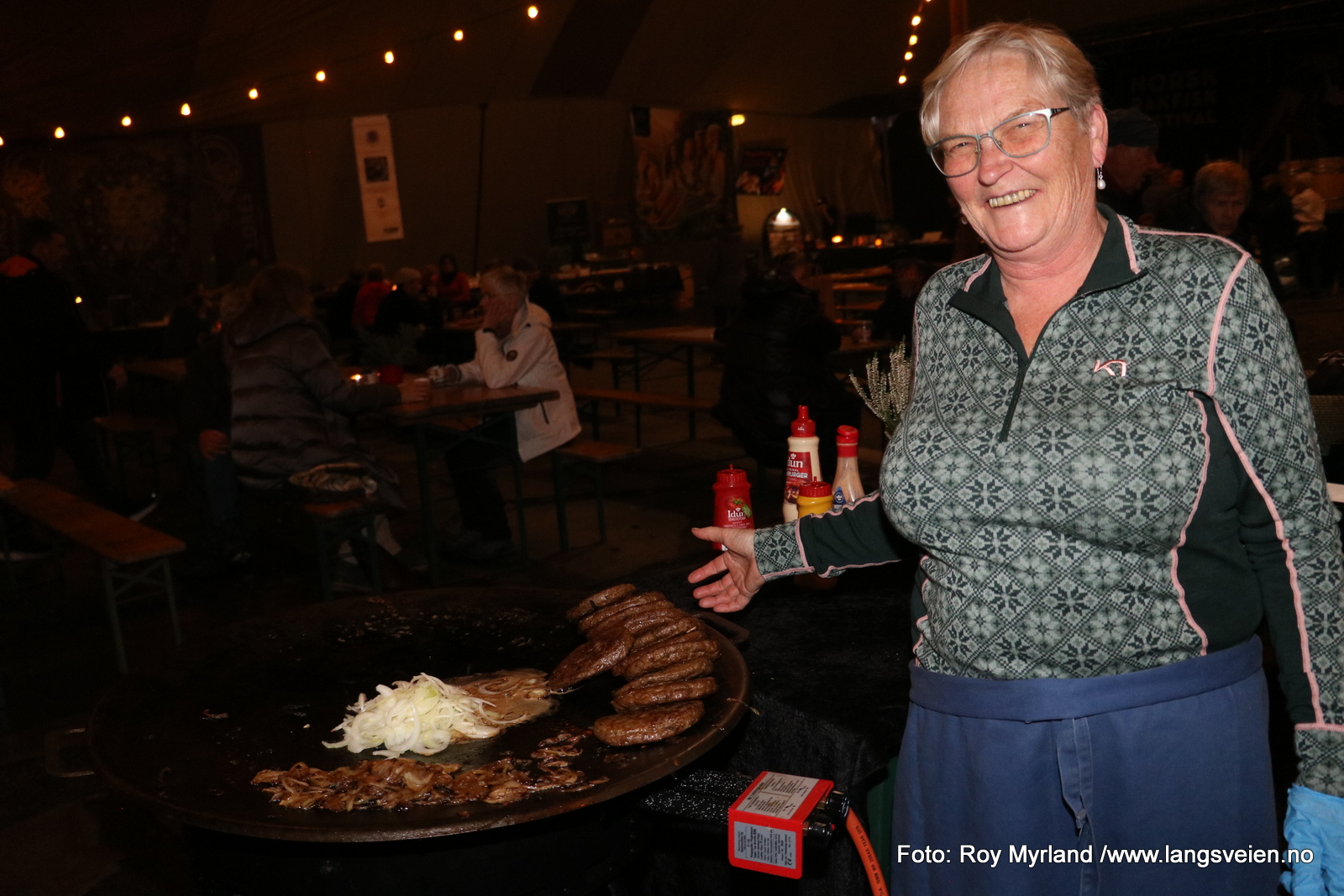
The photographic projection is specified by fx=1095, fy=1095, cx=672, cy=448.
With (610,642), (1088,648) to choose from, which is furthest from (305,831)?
(1088,648)

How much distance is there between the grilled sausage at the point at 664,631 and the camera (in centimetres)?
229

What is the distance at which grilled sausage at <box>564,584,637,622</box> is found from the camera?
2.55 m

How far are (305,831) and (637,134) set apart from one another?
2116cm

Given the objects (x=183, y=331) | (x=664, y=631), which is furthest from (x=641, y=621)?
→ (x=183, y=331)

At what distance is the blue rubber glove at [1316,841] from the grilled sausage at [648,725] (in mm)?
950

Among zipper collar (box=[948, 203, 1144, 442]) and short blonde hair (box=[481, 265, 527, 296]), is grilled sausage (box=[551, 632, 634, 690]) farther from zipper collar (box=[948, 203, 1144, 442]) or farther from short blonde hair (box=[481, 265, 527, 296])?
short blonde hair (box=[481, 265, 527, 296])

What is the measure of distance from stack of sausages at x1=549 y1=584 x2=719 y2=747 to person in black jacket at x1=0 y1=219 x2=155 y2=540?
6276 millimetres

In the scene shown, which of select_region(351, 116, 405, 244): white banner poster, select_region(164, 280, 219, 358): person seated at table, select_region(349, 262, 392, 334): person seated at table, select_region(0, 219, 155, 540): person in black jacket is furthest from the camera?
select_region(351, 116, 405, 244): white banner poster

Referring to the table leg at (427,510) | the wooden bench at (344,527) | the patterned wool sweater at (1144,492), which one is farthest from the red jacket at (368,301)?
the patterned wool sweater at (1144,492)

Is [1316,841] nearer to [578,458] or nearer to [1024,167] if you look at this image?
[1024,167]

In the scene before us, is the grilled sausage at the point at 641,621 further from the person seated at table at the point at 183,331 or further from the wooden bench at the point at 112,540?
the person seated at table at the point at 183,331

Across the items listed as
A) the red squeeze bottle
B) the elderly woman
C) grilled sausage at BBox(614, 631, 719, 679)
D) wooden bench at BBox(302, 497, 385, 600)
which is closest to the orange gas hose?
the elderly woman

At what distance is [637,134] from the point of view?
71.3 ft

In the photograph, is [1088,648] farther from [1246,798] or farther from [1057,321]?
[1057,321]
